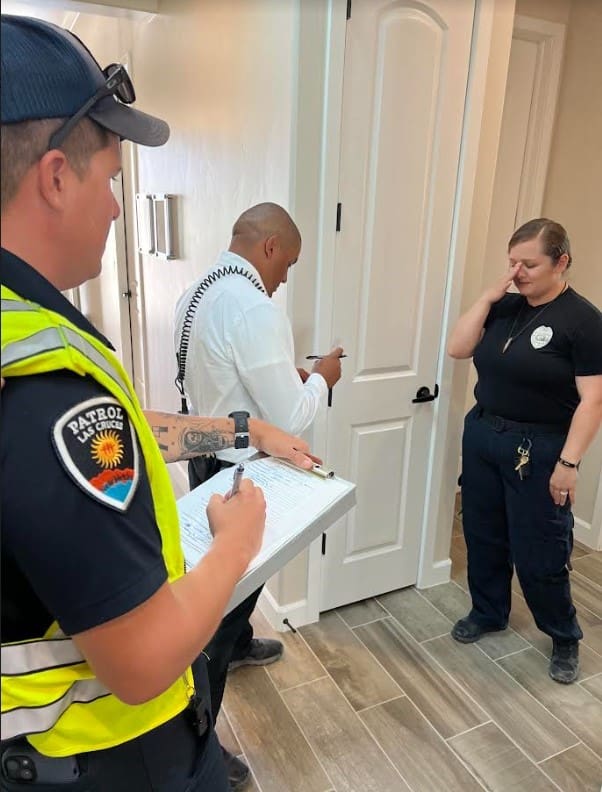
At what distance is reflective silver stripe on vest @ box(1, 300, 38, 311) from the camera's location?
488 mm

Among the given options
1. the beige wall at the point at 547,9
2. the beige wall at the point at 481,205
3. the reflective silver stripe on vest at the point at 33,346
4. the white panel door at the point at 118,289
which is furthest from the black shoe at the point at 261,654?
the beige wall at the point at 547,9

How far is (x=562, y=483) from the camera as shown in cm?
183

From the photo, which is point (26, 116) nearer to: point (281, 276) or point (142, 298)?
point (281, 276)

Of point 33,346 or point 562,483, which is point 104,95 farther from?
point 562,483

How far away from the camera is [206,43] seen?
7.61 ft

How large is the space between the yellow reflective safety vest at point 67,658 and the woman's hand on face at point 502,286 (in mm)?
1561

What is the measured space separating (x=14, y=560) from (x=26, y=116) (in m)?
0.38

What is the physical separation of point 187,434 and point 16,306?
2.11ft

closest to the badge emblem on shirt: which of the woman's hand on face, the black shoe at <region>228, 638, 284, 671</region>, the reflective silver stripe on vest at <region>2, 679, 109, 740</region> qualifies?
the woman's hand on face

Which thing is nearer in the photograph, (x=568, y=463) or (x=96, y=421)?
(x=96, y=421)

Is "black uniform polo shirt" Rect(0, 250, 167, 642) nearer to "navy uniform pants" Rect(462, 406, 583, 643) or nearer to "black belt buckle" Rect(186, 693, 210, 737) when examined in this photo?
"black belt buckle" Rect(186, 693, 210, 737)

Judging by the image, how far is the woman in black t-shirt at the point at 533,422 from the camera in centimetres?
180

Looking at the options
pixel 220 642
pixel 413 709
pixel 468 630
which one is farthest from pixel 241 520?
pixel 468 630

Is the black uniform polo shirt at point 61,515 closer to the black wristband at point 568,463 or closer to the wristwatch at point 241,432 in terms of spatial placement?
the wristwatch at point 241,432
